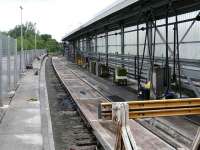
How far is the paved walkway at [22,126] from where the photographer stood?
9.84 meters

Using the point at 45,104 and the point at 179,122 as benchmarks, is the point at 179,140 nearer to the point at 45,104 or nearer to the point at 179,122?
the point at 179,122

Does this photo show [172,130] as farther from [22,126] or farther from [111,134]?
[22,126]

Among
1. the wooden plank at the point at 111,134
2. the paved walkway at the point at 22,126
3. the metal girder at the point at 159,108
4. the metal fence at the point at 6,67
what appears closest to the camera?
the metal girder at the point at 159,108

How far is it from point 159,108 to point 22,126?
6909 mm

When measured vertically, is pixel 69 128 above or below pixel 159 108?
below

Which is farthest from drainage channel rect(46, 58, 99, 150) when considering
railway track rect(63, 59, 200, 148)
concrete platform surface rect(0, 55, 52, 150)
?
railway track rect(63, 59, 200, 148)

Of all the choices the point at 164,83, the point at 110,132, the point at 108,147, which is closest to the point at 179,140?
the point at 110,132

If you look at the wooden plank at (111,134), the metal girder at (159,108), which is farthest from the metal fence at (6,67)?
the metal girder at (159,108)

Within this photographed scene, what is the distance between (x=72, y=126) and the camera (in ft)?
44.3

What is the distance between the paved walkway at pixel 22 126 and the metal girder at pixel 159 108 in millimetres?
4180

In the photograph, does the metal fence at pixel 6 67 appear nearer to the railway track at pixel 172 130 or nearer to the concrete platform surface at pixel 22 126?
the concrete platform surface at pixel 22 126

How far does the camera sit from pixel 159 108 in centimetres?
581

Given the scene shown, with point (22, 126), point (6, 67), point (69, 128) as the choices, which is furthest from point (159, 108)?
point (6, 67)

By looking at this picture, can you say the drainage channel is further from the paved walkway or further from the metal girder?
the metal girder
